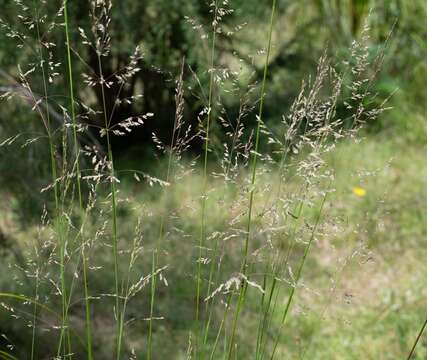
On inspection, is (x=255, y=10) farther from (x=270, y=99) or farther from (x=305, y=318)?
(x=305, y=318)

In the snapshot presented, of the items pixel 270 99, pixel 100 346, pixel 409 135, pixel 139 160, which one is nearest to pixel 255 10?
pixel 270 99

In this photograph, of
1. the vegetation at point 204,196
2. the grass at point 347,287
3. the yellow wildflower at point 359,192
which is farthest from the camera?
the yellow wildflower at point 359,192

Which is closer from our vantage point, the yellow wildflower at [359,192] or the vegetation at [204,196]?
the vegetation at [204,196]

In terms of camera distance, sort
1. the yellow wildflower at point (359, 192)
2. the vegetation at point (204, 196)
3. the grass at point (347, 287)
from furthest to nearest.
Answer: the yellow wildflower at point (359, 192) → the grass at point (347, 287) → the vegetation at point (204, 196)

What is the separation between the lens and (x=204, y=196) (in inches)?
67.7

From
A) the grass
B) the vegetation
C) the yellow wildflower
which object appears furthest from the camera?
the yellow wildflower

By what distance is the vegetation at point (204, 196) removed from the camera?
2346 mm

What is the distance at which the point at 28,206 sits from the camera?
3041 mm

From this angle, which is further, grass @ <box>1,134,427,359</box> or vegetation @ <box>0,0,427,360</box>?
grass @ <box>1,134,427,359</box>

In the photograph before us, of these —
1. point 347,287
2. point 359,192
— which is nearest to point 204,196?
point 347,287

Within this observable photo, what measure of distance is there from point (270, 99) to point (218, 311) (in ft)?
6.80

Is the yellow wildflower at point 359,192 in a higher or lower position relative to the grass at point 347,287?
higher

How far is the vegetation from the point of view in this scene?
2.35 metres

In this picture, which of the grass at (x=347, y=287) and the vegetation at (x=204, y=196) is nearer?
the vegetation at (x=204, y=196)
